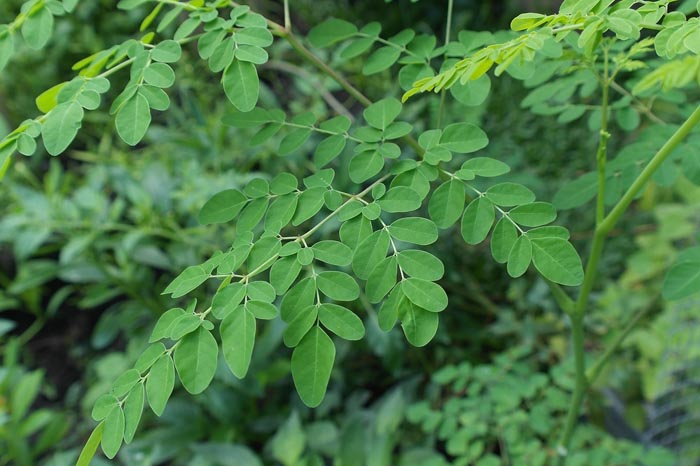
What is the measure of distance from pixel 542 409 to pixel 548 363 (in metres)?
0.44

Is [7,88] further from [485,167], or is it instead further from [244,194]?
[485,167]

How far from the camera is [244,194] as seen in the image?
86cm

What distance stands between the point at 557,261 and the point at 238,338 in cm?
37

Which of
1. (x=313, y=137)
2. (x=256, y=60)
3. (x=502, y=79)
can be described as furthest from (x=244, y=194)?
(x=502, y=79)

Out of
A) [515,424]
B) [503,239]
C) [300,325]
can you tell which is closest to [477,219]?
[503,239]

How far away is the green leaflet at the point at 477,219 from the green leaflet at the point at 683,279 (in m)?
0.25

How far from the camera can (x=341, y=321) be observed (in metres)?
0.72

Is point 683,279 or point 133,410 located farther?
point 683,279

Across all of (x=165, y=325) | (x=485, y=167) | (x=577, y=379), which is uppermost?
(x=485, y=167)

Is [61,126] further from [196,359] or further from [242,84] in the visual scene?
[196,359]

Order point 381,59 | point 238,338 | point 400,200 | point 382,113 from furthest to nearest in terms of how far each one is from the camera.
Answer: point 381,59, point 382,113, point 400,200, point 238,338

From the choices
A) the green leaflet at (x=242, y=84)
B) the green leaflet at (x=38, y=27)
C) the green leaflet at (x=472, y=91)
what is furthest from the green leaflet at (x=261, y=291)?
the green leaflet at (x=38, y=27)

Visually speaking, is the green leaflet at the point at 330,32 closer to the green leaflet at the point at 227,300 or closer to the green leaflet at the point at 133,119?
the green leaflet at the point at 133,119

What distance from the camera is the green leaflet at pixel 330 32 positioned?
3.31ft
